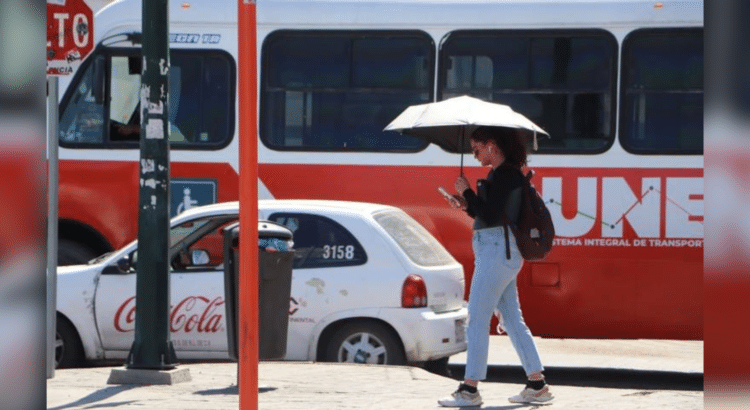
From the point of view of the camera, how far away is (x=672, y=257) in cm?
1291

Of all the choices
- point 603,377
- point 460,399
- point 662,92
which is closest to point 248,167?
point 460,399

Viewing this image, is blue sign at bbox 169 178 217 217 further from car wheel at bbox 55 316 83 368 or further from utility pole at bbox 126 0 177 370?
utility pole at bbox 126 0 177 370

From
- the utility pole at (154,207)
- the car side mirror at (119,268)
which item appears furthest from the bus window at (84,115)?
the utility pole at (154,207)

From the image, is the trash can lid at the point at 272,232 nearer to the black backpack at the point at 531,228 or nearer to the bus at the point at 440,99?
the black backpack at the point at 531,228

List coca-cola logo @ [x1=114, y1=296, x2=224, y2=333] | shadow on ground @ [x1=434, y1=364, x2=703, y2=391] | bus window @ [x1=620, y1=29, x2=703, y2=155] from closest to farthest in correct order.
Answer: coca-cola logo @ [x1=114, y1=296, x2=224, y2=333] → shadow on ground @ [x1=434, y1=364, x2=703, y2=391] → bus window @ [x1=620, y1=29, x2=703, y2=155]

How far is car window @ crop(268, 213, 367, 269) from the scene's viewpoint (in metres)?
10.8

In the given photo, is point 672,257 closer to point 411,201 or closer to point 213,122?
point 411,201

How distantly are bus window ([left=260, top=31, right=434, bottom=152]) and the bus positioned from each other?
0.02 meters

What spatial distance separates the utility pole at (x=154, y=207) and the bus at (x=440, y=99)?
385 centimetres

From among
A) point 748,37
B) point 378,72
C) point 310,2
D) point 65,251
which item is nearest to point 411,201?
point 378,72

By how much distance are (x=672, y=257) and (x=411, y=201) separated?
2530 millimetres

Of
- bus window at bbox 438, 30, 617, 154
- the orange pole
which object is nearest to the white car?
bus window at bbox 438, 30, 617, 154

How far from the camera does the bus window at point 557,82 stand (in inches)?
524

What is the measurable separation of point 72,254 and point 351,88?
3.17 metres
